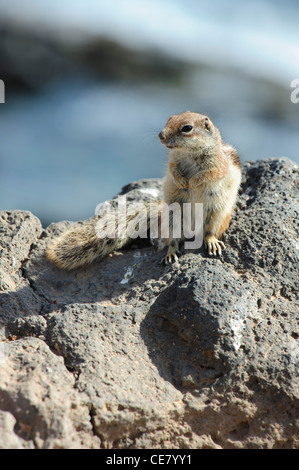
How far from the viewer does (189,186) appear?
153 inches

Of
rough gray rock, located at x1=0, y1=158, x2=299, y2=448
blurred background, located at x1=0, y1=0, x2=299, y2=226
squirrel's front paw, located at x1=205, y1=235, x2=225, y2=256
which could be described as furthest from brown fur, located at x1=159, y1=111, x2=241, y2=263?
blurred background, located at x1=0, y1=0, x2=299, y2=226

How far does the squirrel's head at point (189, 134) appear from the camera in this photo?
3.88m

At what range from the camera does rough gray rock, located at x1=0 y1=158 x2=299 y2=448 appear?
248 cm

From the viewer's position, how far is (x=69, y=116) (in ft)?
34.3

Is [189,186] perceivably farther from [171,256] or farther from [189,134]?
[171,256]

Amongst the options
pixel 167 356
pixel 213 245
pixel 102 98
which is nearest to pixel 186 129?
pixel 213 245

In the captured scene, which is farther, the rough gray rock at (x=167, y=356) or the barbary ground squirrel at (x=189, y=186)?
the barbary ground squirrel at (x=189, y=186)

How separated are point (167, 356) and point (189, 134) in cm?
166

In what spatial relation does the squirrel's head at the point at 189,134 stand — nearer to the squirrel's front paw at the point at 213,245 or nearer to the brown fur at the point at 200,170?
the brown fur at the point at 200,170

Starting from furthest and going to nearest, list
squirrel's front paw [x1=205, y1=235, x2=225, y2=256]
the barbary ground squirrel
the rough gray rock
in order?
the barbary ground squirrel, squirrel's front paw [x1=205, y1=235, x2=225, y2=256], the rough gray rock

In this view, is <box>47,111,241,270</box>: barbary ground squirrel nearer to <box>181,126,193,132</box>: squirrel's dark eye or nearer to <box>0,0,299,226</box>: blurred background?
<box>181,126,193,132</box>: squirrel's dark eye

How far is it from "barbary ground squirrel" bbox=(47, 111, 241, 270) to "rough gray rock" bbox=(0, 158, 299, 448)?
285 mm

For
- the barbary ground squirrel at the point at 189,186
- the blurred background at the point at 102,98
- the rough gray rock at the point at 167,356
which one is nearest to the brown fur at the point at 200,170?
the barbary ground squirrel at the point at 189,186

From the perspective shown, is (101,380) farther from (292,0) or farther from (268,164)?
(292,0)
